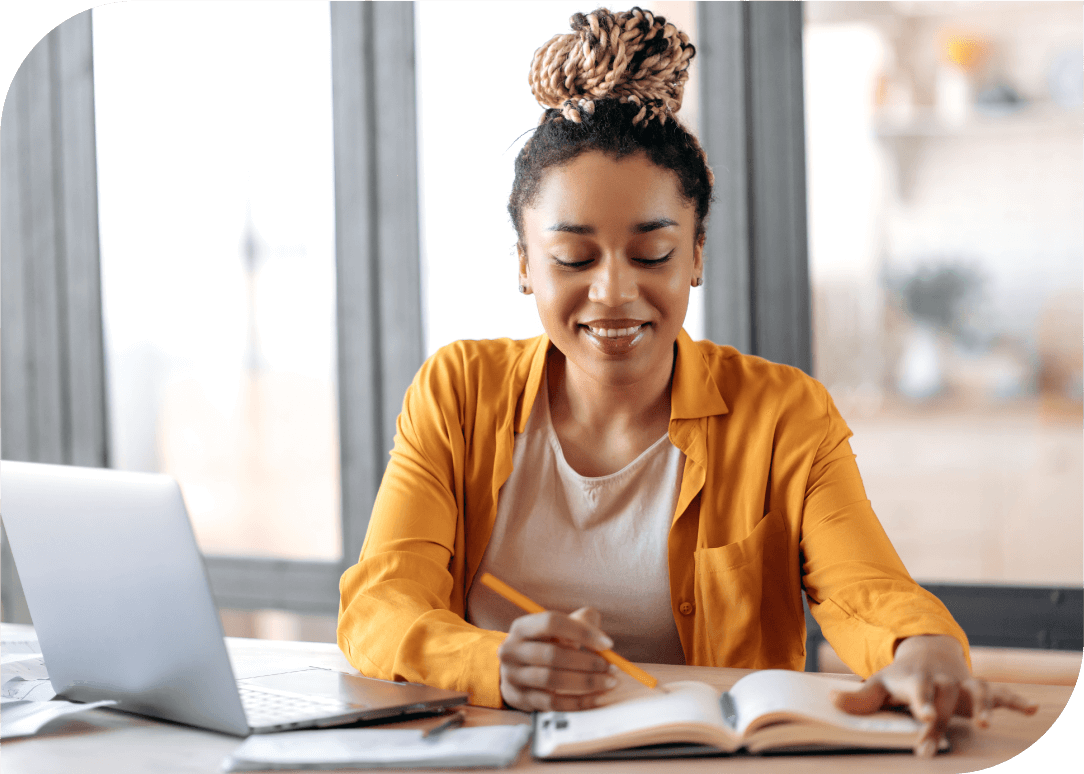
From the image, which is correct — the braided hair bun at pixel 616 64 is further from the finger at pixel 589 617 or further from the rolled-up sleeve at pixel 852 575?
the finger at pixel 589 617

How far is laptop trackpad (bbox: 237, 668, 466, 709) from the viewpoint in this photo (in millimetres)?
968

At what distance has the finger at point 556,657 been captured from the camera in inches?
37.8

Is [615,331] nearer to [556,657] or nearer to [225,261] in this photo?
[556,657]

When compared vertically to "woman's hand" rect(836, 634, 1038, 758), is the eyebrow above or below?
above

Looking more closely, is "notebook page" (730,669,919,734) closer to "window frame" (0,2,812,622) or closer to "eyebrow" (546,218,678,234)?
"eyebrow" (546,218,678,234)

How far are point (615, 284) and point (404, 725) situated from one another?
0.66m

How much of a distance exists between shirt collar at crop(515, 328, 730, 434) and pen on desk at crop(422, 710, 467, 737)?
0.60 meters

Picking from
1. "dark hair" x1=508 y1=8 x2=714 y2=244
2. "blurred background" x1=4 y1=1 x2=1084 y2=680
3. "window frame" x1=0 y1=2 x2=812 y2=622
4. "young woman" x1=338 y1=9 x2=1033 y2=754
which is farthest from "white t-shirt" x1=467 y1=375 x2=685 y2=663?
"window frame" x1=0 y1=2 x2=812 y2=622

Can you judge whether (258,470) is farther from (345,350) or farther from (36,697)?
(36,697)

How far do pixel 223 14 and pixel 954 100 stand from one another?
199 cm

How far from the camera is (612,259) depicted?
1.32m

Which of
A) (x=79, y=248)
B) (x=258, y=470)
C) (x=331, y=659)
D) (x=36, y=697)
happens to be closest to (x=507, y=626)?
(x=331, y=659)

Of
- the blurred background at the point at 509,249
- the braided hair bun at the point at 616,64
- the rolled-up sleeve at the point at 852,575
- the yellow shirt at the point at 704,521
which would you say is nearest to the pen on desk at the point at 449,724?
the yellow shirt at the point at 704,521

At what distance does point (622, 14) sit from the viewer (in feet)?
4.62
